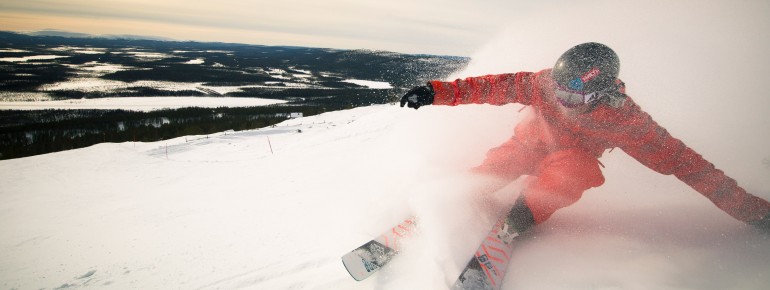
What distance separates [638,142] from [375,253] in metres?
2.24

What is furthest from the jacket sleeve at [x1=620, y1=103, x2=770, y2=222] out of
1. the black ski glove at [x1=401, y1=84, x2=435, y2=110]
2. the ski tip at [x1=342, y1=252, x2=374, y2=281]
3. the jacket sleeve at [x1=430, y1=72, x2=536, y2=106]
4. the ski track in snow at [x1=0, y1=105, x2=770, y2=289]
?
the ski tip at [x1=342, y1=252, x2=374, y2=281]

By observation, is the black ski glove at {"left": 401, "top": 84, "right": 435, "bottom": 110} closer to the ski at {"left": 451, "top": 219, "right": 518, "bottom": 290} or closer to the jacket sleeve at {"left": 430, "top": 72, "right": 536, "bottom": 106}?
the jacket sleeve at {"left": 430, "top": 72, "right": 536, "bottom": 106}

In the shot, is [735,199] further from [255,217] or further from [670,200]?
[255,217]

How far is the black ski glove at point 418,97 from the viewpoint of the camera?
2.80 m

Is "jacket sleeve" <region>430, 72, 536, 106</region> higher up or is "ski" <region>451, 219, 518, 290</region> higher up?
"jacket sleeve" <region>430, 72, 536, 106</region>

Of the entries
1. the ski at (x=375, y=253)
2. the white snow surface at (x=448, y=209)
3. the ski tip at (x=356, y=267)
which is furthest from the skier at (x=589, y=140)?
the ski tip at (x=356, y=267)

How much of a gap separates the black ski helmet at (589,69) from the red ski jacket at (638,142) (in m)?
0.16

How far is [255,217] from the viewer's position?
13.9 feet

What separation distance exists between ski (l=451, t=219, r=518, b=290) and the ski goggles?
107 cm

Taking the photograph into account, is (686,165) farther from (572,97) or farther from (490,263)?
(490,263)

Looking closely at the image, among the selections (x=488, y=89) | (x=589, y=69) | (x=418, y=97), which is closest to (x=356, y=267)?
(x=418, y=97)

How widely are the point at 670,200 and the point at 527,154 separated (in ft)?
5.68

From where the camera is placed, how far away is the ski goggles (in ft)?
8.13

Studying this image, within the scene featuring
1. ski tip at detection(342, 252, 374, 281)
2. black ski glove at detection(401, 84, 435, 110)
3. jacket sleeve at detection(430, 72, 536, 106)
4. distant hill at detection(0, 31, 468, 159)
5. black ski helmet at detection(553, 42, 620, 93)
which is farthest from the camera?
distant hill at detection(0, 31, 468, 159)
